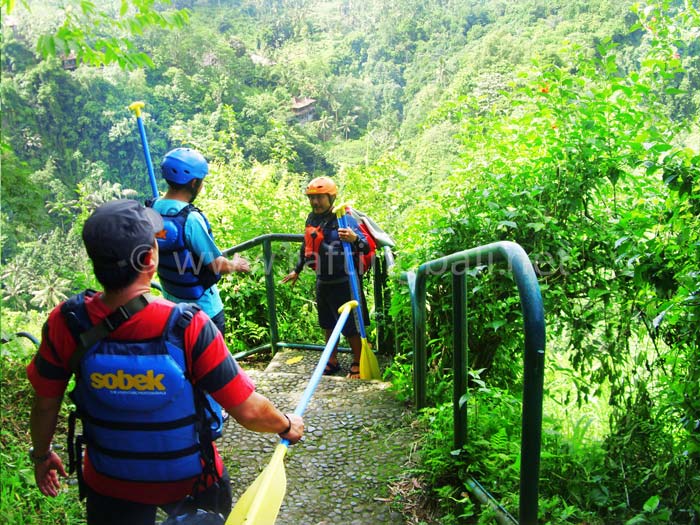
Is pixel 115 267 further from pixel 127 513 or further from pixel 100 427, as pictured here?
pixel 127 513

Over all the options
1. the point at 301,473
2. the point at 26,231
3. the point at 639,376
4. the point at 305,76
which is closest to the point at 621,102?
the point at 639,376

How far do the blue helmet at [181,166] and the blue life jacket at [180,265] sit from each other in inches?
5.7

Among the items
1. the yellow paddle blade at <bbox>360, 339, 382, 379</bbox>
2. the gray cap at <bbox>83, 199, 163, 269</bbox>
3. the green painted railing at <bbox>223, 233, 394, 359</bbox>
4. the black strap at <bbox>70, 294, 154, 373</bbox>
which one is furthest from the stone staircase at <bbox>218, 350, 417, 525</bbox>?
the gray cap at <bbox>83, 199, 163, 269</bbox>

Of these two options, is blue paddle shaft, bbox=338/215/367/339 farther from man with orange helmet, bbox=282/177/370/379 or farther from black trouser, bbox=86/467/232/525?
black trouser, bbox=86/467/232/525

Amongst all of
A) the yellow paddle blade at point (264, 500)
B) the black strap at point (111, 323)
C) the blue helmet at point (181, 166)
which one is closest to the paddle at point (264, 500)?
the yellow paddle blade at point (264, 500)

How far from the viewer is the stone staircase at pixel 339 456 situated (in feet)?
7.59

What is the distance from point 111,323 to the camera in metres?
1.32

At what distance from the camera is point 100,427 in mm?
1403

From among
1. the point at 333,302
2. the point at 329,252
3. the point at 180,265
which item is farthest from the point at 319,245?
the point at 180,265

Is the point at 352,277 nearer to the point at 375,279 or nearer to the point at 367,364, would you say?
the point at 375,279

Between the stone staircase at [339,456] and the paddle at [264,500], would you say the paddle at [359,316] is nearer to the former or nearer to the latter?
the stone staircase at [339,456]

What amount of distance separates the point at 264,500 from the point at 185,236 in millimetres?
1564

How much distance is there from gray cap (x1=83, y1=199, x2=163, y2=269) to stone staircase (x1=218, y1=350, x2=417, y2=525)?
1421 mm

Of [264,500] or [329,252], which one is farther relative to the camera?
[329,252]
